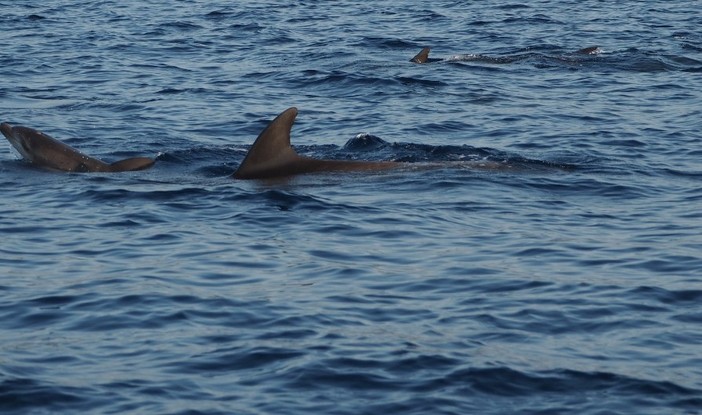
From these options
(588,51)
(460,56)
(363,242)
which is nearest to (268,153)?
(363,242)

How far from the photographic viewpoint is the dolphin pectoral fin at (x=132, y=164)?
57.9 ft

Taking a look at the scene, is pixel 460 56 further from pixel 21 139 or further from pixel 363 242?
pixel 363 242

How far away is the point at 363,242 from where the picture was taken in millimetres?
14086

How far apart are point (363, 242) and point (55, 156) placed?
18.7ft

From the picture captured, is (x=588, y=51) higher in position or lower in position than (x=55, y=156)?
lower

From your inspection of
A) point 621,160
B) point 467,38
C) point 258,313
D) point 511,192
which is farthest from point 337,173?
point 467,38

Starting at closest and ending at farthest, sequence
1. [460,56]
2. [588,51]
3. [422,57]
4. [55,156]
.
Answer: [55,156] → [422,57] → [588,51] → [460,56]

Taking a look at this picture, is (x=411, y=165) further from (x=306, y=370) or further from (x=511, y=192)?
(x=306, y=370)

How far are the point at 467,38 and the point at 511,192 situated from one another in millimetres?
16468

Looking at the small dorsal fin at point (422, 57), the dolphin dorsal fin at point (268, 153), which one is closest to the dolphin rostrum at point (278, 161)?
the dolphin dorsal fin at point (268, 153)

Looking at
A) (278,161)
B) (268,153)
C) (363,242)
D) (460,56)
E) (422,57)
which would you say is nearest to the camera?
(363,242)

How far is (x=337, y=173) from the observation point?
55.7 ft

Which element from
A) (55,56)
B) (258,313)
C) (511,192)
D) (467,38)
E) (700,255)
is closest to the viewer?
(258,313)

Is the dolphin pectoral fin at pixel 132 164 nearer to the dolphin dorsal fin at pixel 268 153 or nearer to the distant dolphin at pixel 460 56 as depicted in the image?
the dolphin dorsal fin at pixel 268 153
